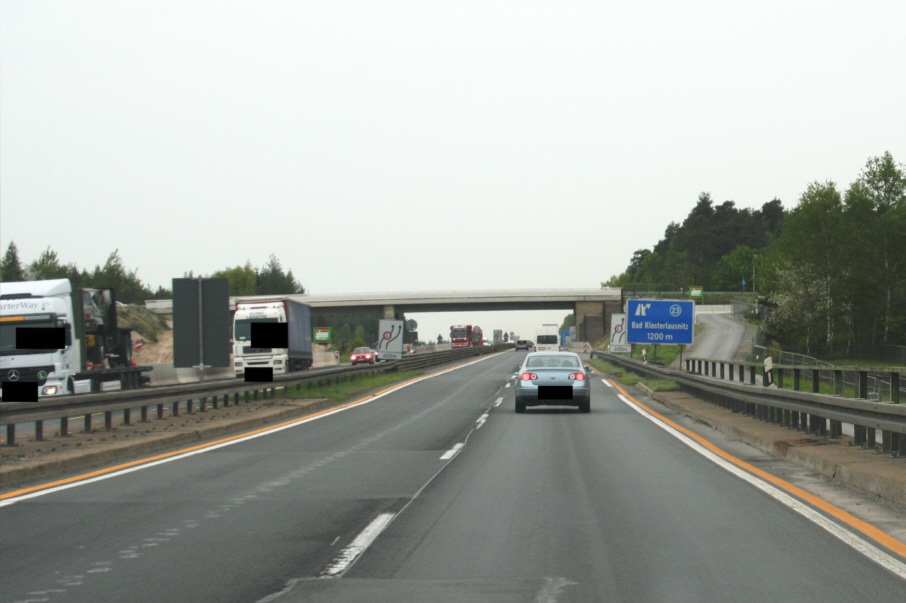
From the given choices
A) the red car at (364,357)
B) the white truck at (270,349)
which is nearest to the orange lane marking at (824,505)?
the white truck at (270,349)

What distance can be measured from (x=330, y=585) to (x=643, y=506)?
13.5ft

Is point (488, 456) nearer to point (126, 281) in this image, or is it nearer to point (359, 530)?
point (359, 530)

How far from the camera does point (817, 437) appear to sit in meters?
14.6

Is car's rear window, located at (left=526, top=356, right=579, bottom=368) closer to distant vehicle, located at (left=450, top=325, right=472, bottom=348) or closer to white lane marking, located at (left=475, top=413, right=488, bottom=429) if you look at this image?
white lane marking, located at (left=475, top=413, right=488, bottom=429)

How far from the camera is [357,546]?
25.3 ft

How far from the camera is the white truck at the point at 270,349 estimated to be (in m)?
44.7

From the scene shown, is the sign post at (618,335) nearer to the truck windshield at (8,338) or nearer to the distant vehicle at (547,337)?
the distant vehicle at (547,337)

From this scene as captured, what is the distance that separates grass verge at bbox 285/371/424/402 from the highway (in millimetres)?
14608


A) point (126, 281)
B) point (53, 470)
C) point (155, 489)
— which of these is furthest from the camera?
point (126, 281)

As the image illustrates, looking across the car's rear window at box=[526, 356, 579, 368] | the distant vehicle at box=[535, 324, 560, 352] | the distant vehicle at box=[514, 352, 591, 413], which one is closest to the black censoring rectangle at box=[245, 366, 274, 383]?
the distant vehicle at box=[514, 352, 591, 413]

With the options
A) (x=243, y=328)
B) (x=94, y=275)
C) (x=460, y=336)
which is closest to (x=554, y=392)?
(x=243, y=328)

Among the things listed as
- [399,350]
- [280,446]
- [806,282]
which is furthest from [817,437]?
[806,282]

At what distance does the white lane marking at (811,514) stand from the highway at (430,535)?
45mm

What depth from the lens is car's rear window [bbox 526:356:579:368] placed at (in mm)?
24330
